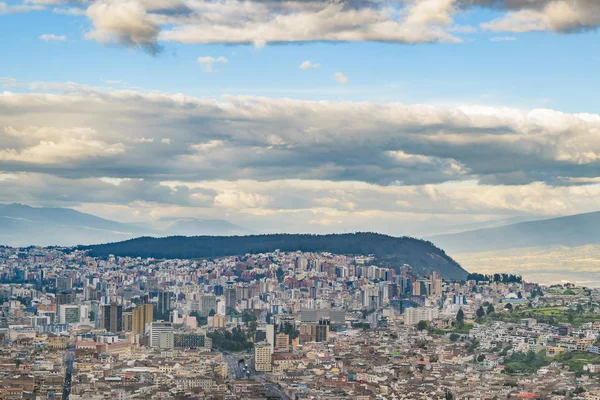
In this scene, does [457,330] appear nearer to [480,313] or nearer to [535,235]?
[480,313]

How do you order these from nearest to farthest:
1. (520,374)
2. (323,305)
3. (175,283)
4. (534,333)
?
(520,374)
(534,333)
(323,305)
(175,283)

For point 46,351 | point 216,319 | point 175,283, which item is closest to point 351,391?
point 46,351

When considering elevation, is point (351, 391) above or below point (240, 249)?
below

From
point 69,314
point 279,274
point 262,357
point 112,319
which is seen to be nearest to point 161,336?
point 112,319

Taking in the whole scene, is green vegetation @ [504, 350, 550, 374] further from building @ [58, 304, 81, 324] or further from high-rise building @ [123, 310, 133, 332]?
building @ [58, 304, 81, 324]

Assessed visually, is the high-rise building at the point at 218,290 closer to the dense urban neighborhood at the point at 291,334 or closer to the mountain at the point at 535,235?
the dense urban neighborhood at the point at 291,334

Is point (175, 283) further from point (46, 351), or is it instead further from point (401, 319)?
point (46, 351)

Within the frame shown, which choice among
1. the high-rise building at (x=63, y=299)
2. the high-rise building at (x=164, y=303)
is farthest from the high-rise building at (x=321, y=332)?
the high-rise building at (x=63, y=299)

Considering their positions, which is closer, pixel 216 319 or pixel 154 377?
pixel 154 377
